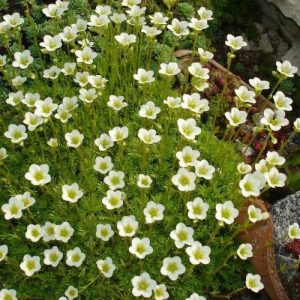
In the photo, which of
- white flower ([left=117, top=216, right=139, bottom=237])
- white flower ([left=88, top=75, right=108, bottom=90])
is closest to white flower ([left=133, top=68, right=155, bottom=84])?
white flower ([left=88, top=75, right=108, bottom=90])

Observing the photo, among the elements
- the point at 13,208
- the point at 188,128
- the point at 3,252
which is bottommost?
the point at 3,252

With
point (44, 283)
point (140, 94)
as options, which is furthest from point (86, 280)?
point (140, 94)

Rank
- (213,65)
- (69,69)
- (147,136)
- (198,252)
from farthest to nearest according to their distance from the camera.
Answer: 1. (213,65)
2. (69,69)
3. (147,136)
4. (198,252)

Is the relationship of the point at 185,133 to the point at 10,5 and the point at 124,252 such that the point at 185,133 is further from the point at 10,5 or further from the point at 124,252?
the point at 10,5

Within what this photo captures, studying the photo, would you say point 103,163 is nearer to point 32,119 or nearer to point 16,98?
point 32,119

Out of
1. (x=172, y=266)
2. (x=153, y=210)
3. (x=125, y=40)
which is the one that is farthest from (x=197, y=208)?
(x=125, y=40)

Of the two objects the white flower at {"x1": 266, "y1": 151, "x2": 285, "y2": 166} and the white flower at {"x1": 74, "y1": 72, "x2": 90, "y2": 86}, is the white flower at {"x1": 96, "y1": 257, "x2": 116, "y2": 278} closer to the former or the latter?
the white flower at {"x1": 266, "y1": 151, "x2": 285, "y2": 166}

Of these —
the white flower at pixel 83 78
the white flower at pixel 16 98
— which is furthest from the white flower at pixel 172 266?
the white flower at pixel 16 98

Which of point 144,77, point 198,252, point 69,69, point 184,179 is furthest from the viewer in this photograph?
point 69,69
